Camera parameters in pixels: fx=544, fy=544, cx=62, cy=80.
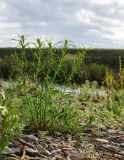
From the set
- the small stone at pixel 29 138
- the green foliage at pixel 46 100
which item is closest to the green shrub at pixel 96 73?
the green foliage at pixel 46 100

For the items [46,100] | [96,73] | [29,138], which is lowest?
[96,73]

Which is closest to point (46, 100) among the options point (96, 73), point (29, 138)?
point (29, 138)

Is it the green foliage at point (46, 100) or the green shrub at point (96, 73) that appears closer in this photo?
the green foliage at point (46, 100)

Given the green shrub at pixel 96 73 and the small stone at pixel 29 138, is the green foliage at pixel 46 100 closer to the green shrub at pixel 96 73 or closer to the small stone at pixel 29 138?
the small stone at pixel 29 138

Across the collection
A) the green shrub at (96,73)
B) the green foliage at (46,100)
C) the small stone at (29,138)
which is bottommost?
the green shrub at (96,73)

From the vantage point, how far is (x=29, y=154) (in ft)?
17.9

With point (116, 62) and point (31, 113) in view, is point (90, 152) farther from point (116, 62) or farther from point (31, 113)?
point (116, 62)

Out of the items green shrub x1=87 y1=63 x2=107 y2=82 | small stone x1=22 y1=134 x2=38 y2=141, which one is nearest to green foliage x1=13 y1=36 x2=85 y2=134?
small stone x1=22 y1=134 x2=38 y2=141

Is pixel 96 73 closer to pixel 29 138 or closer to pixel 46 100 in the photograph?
pixel 46 100

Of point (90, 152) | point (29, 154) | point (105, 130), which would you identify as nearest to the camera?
point (29, 154)

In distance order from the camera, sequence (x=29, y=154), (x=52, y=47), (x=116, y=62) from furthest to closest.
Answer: (x=116, y=62) < (x=52, y=47) < (x=29, y=154)

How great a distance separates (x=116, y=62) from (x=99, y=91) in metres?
21.2

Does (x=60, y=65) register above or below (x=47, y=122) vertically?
above

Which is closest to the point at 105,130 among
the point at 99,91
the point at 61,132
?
the point at 61,132
